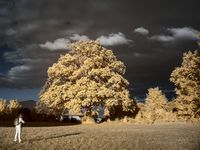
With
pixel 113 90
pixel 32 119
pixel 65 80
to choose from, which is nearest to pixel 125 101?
pixel 113 90

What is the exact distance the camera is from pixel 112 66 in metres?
70.1

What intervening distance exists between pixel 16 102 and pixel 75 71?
43282mm

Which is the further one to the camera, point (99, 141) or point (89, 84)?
point (89, 84)

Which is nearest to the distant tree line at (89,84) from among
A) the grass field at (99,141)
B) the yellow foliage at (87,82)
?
the yellow foliage at (87,82)

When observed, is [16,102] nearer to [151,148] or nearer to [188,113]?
[188,113]

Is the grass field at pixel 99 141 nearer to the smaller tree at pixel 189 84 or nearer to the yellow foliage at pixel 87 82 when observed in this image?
the smaller tree at pixel 189 84

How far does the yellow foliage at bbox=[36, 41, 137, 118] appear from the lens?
65.2 metres

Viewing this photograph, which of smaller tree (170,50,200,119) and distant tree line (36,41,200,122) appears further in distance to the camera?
distant tree line (36,41,200,122)

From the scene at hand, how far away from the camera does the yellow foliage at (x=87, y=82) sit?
214 feet

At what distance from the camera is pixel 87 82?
6612 cm

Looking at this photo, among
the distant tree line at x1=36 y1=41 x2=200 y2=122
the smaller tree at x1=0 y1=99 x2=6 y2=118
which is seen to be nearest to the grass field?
the distant tree line at x1=36 y1=41 x2=200 y2=122

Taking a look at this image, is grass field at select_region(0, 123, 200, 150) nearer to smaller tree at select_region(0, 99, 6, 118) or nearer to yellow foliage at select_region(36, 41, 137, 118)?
yellow foliage at select_region(36, 41, 137, 118)

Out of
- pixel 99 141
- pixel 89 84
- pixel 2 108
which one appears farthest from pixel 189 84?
pixel 2 108

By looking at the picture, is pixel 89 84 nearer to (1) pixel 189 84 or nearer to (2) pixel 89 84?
(2) pixel 89 84
